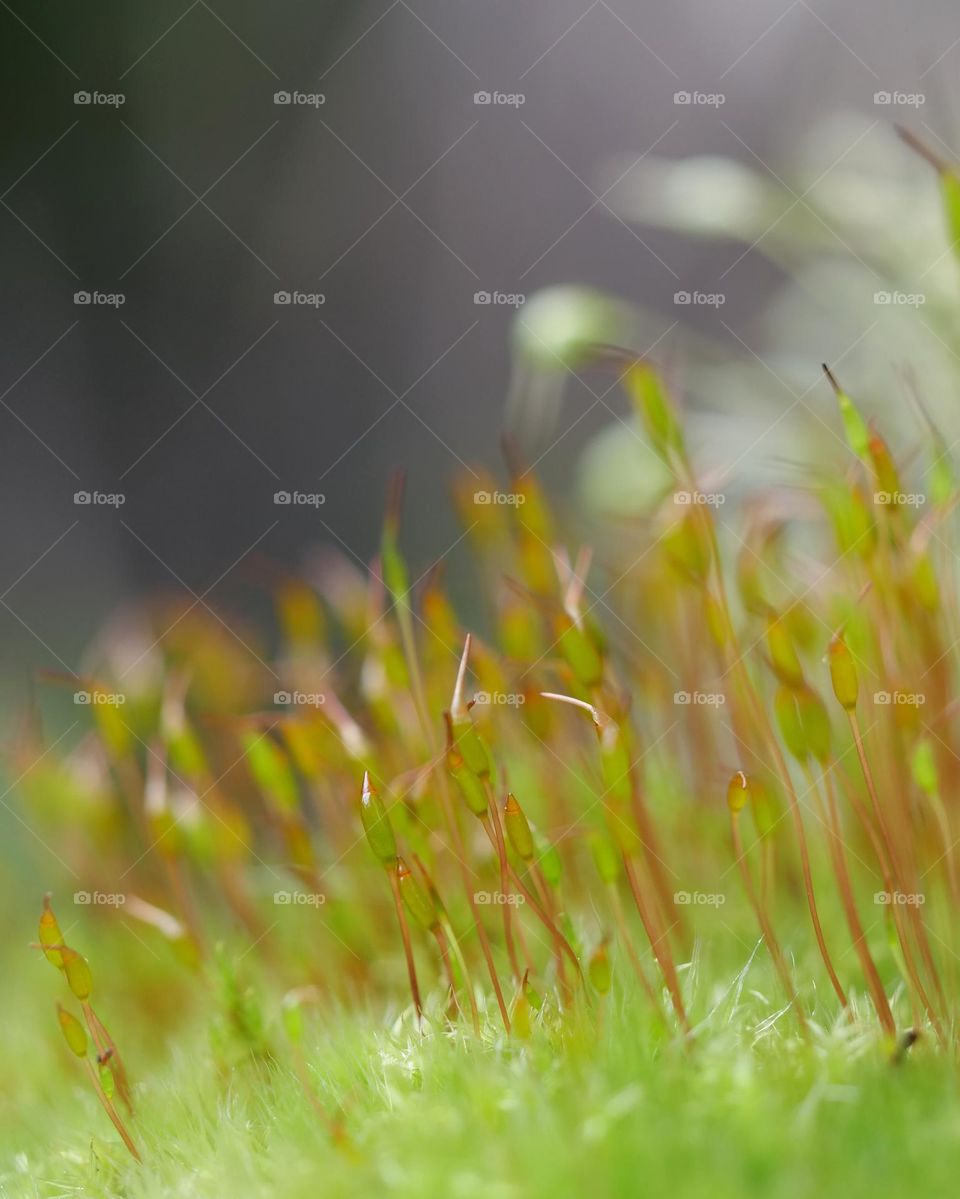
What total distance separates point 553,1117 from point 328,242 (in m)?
2.99

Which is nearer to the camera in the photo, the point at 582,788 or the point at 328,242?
the point at 582,788

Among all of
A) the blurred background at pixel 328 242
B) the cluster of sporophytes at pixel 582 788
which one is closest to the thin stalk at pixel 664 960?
the cluster of sporophytes at pixel 582 788

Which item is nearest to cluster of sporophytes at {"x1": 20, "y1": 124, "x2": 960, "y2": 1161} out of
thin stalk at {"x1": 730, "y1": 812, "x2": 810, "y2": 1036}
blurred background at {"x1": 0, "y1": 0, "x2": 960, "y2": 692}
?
thin stalk at {"x1": 730, "y1": 812, "x2": 810, "y2": 1036}

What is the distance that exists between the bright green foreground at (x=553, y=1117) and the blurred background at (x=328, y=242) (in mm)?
2053

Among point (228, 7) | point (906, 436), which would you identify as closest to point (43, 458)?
point (228, 7)

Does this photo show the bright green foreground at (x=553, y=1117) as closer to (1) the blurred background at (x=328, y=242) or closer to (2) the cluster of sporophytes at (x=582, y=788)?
(2) the cluster of sporophytes at (x=582, y=788)

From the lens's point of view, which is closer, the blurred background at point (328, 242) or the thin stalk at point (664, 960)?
the thin stalk at point (664, 960)

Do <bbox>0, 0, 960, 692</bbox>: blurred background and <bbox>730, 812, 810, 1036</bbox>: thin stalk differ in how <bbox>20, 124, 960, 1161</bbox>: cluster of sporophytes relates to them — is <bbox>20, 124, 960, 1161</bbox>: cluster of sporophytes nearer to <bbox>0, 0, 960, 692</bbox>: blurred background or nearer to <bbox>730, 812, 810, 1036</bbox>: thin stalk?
<bbox>730, 812, 810, 1036</bbox>: thin stalk

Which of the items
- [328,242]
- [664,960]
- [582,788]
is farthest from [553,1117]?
[328,242]

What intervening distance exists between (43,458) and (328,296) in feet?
3.36

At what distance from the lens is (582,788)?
1193mm

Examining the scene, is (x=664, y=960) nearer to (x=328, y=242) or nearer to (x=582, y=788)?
(x=582, y=788)

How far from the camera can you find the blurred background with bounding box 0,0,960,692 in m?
2.83

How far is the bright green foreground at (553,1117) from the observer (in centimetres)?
52
